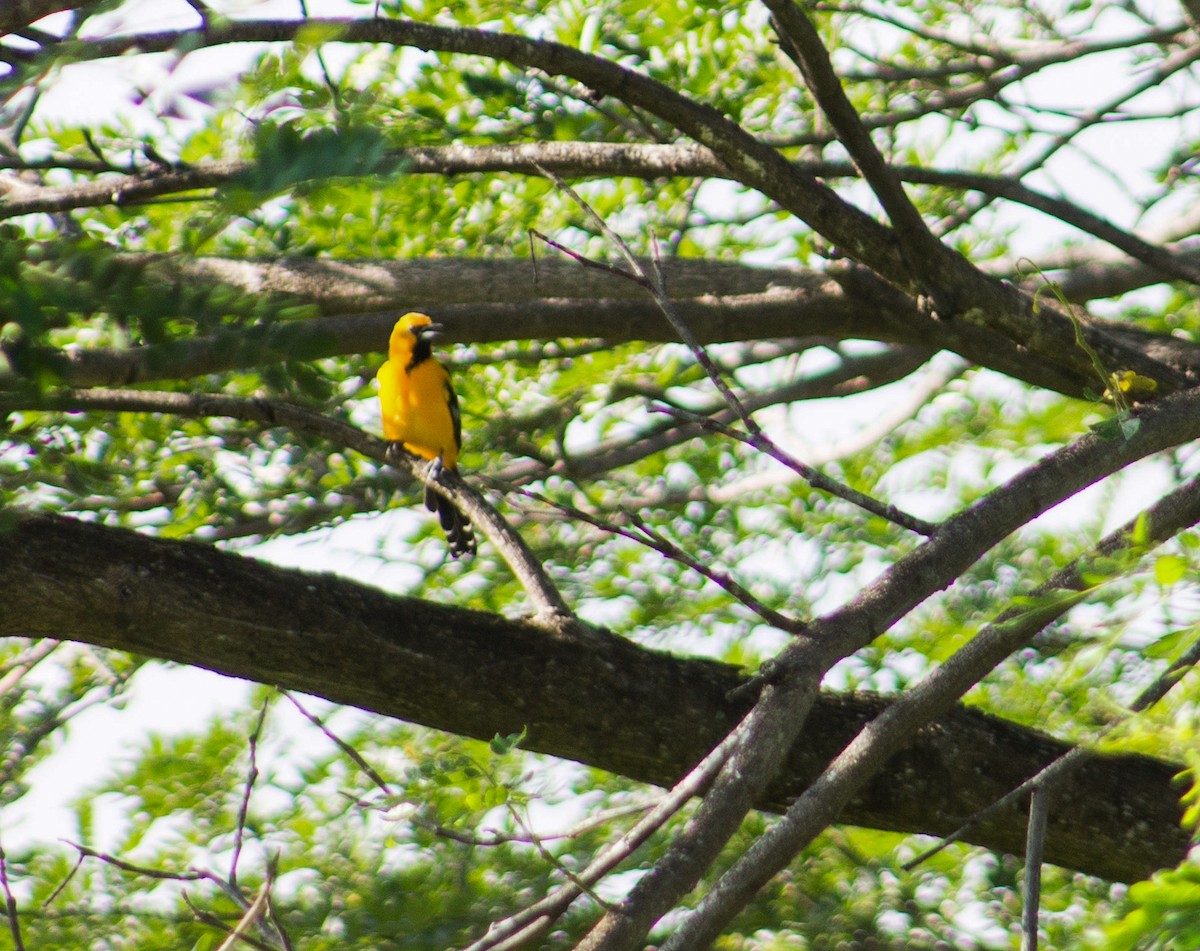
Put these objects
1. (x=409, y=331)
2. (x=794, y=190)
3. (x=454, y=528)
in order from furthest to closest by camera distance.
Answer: (x=454, y=528) → (x=409, y=331) → (x=794, y=190)

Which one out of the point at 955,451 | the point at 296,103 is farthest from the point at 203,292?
the point at 955,451

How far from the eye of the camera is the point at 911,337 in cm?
460

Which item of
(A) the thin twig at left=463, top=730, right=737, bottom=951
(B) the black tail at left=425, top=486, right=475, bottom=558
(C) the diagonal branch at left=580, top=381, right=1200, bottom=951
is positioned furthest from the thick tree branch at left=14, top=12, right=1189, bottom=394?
(B) the black tail at left=425, top=486, right=475, bottom=558

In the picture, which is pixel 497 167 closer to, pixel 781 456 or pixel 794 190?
pixel 794 190

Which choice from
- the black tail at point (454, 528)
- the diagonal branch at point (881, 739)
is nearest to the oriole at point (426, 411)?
the black tail at point (454, 528)

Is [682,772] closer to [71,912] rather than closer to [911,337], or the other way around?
[911,337]

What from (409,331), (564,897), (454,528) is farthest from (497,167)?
(454,528)

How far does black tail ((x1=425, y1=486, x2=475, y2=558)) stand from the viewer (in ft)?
20.6

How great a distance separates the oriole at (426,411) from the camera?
254 inches

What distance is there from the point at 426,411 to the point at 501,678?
11.3ft

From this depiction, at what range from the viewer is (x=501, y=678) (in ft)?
11.0

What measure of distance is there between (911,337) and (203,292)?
3.14 m

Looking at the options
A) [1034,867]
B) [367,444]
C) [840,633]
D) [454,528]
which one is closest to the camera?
[1034,867]

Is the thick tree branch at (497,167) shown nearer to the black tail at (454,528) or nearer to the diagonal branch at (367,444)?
the diagonal branch at (367,444)
